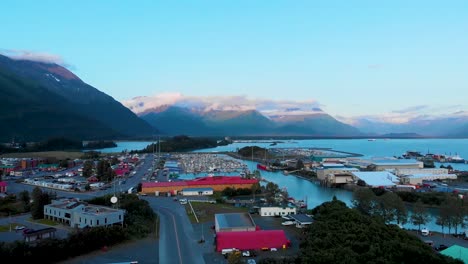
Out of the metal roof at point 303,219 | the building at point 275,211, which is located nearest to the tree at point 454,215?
the metal roof at point 303,219

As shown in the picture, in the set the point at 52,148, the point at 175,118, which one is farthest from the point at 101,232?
the point at 175,118

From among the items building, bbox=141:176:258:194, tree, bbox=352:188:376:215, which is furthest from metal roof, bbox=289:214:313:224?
building, bbox=141:176:258:194

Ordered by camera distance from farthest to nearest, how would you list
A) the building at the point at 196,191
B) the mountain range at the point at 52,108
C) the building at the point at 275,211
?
the mountain range at the point at 52,108
the building at the point at 196,191
the building at the point at 275,211

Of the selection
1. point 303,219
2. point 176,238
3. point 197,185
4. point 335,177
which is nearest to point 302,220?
point 303,219

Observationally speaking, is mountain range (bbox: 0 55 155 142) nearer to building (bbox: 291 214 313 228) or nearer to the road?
the road

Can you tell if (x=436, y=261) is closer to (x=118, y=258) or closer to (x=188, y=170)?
(x=118, y=258)

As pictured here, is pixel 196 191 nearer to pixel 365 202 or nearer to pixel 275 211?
pixel 275 211

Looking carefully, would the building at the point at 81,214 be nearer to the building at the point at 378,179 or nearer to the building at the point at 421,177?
the building at the point at 378,179
